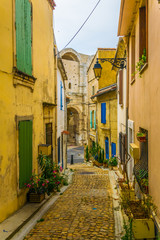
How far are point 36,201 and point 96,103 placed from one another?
46.6ft

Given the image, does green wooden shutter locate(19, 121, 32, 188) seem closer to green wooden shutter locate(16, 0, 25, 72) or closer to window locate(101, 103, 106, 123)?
green wooden shutter locate(16, 0, 25, 72)

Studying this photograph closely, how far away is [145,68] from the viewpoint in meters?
4.63

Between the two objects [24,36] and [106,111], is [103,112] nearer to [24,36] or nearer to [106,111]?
[106,111]

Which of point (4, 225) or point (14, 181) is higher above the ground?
point (14, 181)

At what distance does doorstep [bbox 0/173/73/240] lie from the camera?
4.25 metres

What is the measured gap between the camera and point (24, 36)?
6098mm

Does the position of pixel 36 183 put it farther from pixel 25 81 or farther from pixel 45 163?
pixel 25 81

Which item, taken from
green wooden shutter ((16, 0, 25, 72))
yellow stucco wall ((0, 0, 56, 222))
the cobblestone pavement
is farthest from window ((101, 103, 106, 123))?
green wooden shutter ((16, 0, 25, 72))

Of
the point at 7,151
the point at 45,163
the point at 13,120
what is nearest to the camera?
the point at 7,151

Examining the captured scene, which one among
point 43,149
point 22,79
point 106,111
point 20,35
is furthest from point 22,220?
point 106,111

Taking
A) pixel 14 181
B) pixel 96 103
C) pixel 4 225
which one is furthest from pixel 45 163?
pixel 96 103

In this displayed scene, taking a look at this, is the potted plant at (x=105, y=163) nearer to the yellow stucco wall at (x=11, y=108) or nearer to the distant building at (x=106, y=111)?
the distant building at (x=106, y=111)

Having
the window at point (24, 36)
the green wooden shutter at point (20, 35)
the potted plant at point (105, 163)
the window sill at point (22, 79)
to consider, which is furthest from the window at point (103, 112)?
the green wooden shutter at point (20, 35)

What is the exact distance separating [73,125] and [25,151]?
27.5 m
